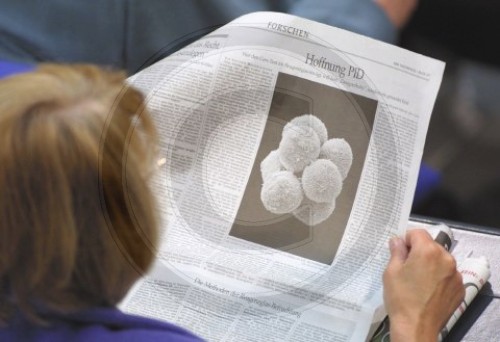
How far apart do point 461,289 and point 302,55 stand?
0.25 metres

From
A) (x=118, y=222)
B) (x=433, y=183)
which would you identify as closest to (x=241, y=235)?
(x=118, y=222)

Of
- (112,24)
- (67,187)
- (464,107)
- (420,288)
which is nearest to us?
(67,187)

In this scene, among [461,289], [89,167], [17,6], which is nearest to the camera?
[89,167]

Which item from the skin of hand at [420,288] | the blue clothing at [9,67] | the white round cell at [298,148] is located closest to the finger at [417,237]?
the skin of hand at [420,288]

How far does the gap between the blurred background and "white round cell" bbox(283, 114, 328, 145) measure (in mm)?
297

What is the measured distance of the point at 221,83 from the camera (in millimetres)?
563

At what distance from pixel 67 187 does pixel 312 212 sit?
0.81 feet

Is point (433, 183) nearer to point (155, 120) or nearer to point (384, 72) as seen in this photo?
point (384, 72)

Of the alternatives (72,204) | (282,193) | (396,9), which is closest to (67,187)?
(72,204)

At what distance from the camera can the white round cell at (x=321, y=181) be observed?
1.77ft

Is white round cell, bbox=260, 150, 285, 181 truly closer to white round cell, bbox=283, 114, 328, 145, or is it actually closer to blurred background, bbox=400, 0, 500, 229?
white round cell, bbox=283, 114, 328, 145

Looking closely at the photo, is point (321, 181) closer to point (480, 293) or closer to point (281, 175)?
point (281, 175)

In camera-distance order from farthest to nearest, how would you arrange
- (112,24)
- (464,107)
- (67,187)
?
1. (464,107)
2. (112,24)
3. (67,187)

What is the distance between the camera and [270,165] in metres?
0.55
